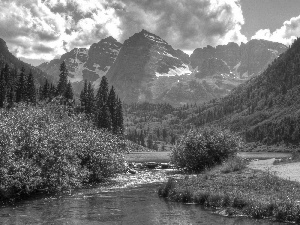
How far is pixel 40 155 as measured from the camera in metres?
34.9

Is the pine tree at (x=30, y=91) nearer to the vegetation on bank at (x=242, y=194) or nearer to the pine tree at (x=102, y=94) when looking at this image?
the pine tree at (x=102, y=94)

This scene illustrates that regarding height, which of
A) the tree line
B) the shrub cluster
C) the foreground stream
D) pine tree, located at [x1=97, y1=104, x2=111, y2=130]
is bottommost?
A: the foreground stream

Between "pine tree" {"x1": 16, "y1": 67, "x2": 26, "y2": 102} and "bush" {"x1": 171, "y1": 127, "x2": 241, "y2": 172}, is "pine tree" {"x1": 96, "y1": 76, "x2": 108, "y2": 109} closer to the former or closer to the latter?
"pine tree" {"x1": 16, "y1": 67, "x2": 26, "y2": 102}

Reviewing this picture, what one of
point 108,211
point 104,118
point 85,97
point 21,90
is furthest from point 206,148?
point 21,90

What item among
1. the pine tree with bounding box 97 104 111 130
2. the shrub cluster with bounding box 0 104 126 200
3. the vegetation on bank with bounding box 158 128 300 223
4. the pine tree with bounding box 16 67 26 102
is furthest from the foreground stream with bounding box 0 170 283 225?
the pine tree with bounding box 16 67 26 102

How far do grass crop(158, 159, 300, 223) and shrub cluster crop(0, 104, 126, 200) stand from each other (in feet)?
34.1

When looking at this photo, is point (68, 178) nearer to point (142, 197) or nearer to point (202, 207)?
point (142, 197)

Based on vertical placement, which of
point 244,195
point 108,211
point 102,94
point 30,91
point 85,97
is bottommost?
point 108,211

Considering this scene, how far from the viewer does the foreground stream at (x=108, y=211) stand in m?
23.2

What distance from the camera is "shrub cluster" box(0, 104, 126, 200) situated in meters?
30.2

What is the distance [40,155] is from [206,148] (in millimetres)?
30484

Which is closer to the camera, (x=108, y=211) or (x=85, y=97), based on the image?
(x=108, y=211)

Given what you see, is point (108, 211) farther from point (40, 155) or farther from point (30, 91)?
point (30, 91)

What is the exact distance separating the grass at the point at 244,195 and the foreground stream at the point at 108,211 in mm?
1009
